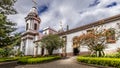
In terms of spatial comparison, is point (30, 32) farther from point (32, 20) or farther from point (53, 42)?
point (53, 42)

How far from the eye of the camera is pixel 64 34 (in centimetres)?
3556

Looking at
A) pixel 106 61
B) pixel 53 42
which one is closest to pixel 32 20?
pixel 53 42

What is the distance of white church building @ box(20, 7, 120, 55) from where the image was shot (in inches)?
989

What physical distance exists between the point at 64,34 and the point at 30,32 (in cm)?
1518

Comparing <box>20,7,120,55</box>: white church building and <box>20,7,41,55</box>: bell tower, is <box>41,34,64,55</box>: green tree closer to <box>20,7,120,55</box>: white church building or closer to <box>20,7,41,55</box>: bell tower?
<box>20,7,120,55</box>: white church building

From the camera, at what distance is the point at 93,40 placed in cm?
2100

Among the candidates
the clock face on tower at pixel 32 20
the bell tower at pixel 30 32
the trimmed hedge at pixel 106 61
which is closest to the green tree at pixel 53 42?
the trimmed hedge at pixel 106 61

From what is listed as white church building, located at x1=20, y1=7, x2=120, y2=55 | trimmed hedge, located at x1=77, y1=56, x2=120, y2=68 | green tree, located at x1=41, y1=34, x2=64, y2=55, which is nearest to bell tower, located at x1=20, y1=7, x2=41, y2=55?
white church building, located at x1=20, y1=7, x2=120, y2=55

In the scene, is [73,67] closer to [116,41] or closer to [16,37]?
[16,37]

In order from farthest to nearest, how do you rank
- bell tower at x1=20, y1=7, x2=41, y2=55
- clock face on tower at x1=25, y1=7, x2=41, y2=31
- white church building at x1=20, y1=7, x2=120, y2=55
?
clock face on tower at x1=25, y1=7, x2=41, y2=31 → bell tower at x1=20, y1=7, x2=41, y2=55 → white church building at x1=20, y1=7, x2=120, y2=55

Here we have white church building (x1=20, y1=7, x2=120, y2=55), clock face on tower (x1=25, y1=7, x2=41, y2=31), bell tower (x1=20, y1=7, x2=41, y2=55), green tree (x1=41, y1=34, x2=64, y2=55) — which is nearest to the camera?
white church building (x1=20, y1=7, x2=120, y2=55)

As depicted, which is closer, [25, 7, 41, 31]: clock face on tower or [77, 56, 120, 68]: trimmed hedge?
[77, 56, 120, 68]: trimmed hedge

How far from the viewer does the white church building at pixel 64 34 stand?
2512cm

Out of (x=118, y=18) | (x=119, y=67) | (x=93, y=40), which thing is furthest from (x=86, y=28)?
(x=119, y=67)
